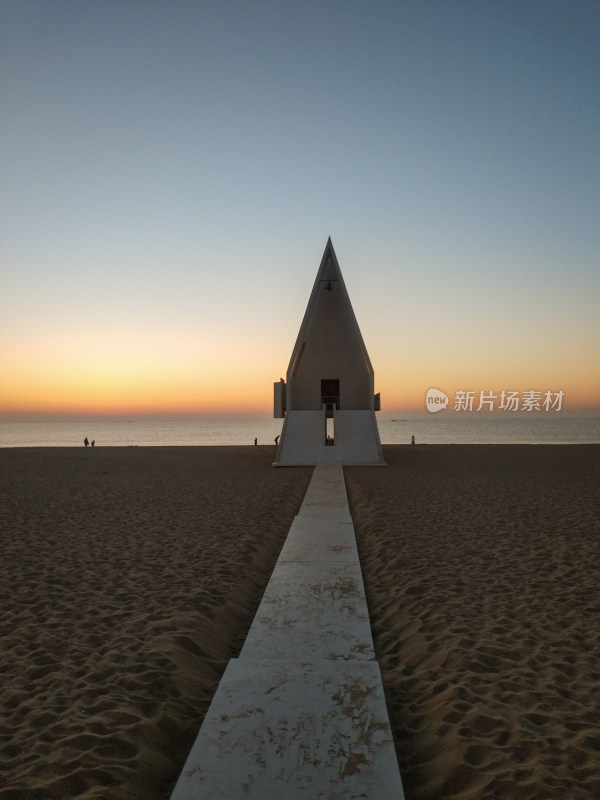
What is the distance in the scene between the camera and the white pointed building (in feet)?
76.8

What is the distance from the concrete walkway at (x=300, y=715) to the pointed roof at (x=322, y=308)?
1974cm

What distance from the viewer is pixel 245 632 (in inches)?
232

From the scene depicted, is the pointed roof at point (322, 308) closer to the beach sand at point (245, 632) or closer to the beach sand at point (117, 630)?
the beach sand at point (117, 630)

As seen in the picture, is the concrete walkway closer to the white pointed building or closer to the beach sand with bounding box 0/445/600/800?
the beach sand with bounding box 0/445/600/800

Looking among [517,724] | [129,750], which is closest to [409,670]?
Result: [517,724]

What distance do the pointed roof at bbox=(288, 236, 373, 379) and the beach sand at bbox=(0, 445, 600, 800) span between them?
13731mm

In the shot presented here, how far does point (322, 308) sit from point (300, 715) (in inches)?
979

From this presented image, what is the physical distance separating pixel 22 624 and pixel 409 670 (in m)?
4.15

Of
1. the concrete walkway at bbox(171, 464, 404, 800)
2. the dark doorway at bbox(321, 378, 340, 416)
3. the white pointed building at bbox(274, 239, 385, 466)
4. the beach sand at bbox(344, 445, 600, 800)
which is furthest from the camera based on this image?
the dark doorway at bbox(321, 378, 340, 416)

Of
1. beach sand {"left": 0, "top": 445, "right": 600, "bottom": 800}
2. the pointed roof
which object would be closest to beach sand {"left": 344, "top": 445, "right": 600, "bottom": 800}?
beach sand {"left": 0, "top": 445, "right": 600, "bottom": 800}

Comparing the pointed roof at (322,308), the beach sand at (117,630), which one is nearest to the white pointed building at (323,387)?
the pointed roof at (322,308)

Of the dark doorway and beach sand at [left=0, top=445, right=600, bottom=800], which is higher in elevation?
the dark doorway

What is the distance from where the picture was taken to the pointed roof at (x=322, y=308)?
25.6 m

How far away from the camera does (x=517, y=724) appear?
12.5ft
